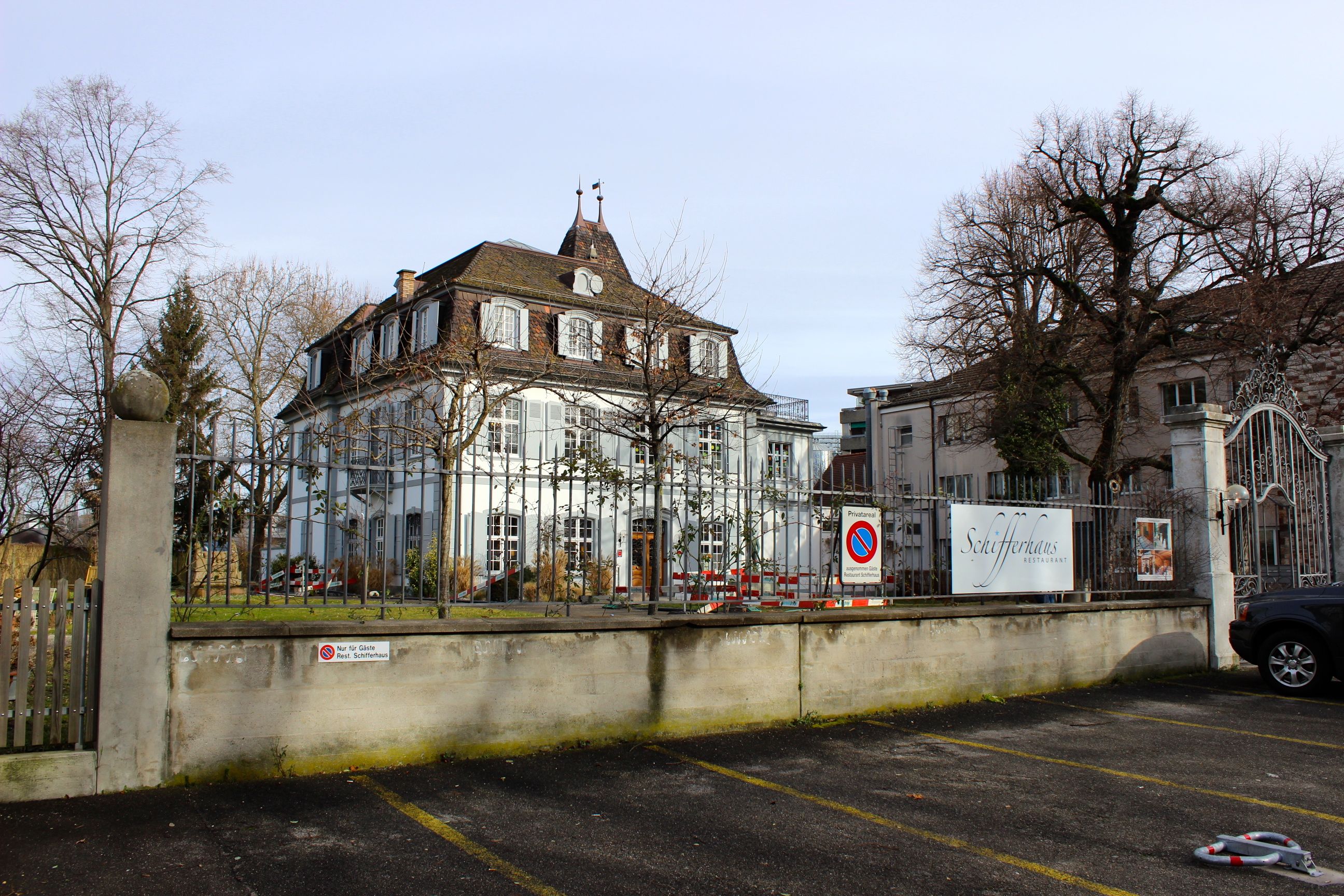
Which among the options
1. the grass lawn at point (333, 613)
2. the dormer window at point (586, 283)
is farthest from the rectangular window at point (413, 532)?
the grass lawn at point (333, 613)

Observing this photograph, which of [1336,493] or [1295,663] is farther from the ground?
[1336,493]

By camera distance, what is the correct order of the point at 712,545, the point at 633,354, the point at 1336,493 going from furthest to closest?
the point at 633,354
the point at 1336,493
the point at 712,545

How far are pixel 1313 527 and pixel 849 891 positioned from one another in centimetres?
1408

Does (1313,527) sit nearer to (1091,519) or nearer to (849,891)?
(1091,519)

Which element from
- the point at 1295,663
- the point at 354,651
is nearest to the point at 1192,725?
the point at 1295,663

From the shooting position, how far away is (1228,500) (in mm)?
13359

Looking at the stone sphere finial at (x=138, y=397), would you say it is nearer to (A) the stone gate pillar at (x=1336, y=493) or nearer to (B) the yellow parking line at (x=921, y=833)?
(B) the yellow parking line at (x=921, y=833)

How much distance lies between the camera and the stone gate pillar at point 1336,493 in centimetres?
1520

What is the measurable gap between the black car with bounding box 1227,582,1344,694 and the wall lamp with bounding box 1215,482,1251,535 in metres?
1.84

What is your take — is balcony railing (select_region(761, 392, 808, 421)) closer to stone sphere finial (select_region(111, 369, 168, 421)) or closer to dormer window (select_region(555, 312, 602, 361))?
dormer window (select_region(555, 312, 602, 361))

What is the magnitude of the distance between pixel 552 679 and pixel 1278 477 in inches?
479

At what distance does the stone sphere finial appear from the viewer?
6355mm

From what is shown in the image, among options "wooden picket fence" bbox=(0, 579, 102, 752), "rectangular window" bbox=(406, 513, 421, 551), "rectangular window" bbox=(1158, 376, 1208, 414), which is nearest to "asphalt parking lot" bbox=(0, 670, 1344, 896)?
"wooden picket fence" bbox=(0, 579, 102, 752)

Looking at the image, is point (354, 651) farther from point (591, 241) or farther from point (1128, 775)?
point (591, 241)
